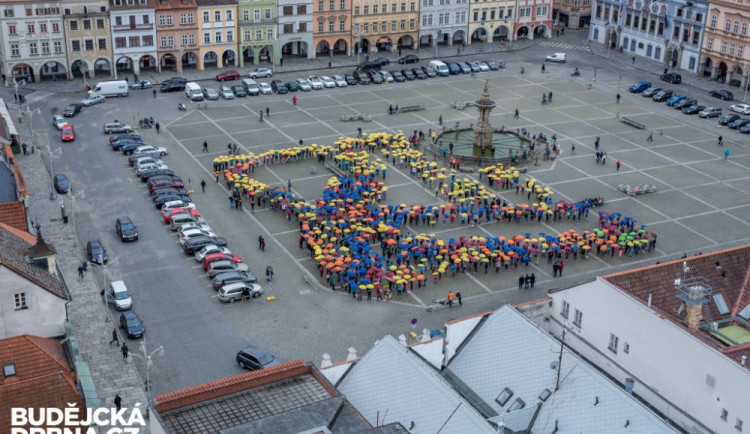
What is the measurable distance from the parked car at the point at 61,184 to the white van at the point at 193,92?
1299 inches

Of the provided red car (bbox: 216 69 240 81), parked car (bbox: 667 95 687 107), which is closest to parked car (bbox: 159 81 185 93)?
red car (bbox: 216 69 240 81)

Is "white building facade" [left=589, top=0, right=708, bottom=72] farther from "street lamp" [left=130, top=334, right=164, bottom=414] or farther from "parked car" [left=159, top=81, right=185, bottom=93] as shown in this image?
"street lamp" [left=130, top=334, right=164, bottom=414]

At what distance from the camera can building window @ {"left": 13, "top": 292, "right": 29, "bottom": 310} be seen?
63375mm

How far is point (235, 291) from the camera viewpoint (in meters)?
81.4

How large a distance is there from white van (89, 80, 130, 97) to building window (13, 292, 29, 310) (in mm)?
76037

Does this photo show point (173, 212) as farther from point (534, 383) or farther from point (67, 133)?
point (534, 383)

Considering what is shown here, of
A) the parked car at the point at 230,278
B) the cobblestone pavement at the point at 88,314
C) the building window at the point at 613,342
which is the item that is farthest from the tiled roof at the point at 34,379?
the building window at the point at 613,342

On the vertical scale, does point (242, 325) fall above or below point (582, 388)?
below

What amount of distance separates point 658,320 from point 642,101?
88.7 m

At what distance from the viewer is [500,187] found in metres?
108

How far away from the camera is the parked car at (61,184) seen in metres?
102

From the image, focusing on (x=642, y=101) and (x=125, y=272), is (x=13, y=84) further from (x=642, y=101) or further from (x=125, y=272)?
(x=642, y=101)

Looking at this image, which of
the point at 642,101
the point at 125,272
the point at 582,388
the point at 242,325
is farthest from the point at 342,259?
the point at 642,101

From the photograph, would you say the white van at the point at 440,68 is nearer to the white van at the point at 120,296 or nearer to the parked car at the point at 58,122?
the parked car at the point at 58,122
